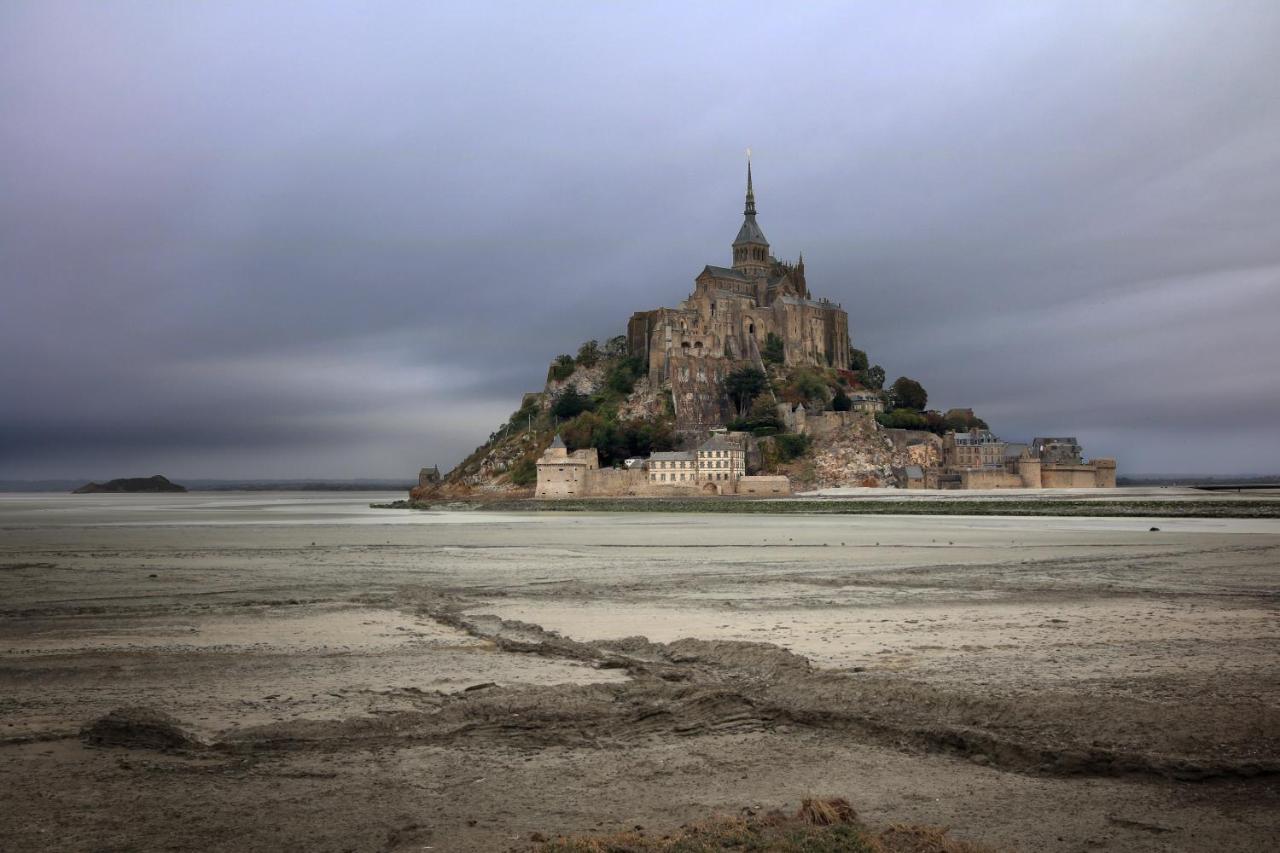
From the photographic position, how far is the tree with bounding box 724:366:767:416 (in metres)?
76.8

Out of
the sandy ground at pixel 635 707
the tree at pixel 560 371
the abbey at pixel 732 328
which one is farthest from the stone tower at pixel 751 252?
the sandy ground at pixel 635 707

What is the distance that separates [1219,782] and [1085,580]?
11622 millimetres

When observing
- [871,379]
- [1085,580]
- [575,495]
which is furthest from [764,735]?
[871,379]

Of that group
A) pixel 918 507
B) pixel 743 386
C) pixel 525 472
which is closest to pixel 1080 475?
pixel 743 386

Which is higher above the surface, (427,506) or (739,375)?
(739,375)

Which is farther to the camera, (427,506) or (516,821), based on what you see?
(427,506)

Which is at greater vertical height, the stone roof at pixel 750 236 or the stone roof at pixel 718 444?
the stone roof at pixel 750 236

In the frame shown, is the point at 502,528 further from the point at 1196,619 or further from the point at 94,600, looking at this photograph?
the point at 1196,619

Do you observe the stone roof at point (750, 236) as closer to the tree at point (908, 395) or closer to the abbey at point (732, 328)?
the abbey at point (732, 328)

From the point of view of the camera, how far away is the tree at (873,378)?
8556 cm

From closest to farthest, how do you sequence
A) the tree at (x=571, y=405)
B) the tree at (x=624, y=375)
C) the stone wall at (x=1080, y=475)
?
the stone wall at (x=1080, y=475) < the tree at (x=571, y=405) < the tree at (x=624, y=375)

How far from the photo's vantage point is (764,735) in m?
7.29

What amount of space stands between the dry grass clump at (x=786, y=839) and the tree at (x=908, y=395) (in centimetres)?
7960

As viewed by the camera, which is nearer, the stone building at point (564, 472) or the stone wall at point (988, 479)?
the stone building at point (564, 472)
